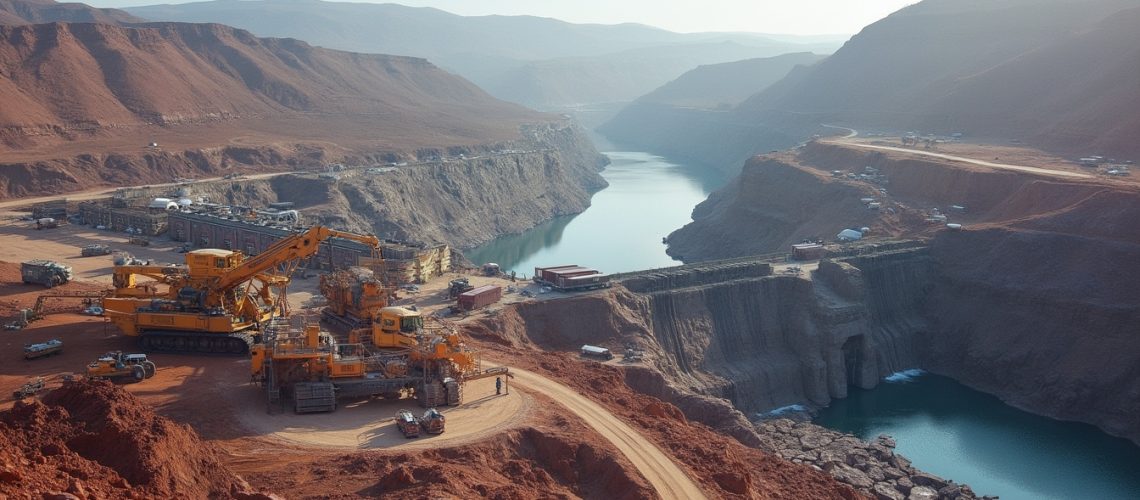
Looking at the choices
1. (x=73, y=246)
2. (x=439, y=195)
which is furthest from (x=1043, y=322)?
(x=439, y=195)

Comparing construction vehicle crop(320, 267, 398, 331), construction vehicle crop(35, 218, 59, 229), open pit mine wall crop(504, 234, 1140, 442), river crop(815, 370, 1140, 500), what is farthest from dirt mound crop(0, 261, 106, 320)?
river crop(815, 370, 1140, 500)

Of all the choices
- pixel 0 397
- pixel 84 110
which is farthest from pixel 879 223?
pixel 84 110

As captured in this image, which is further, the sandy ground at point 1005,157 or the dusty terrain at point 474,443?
the sandy ground at point 1005,157

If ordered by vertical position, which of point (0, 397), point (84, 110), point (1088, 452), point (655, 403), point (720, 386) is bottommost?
point (1088, 452)

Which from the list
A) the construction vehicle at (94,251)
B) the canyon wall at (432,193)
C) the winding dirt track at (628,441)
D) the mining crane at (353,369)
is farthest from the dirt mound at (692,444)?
the canyon wall at (432,193)

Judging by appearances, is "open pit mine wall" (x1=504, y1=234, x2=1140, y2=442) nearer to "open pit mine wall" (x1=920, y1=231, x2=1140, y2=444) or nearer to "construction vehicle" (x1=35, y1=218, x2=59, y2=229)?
"open pit mine wall" (x1=920, y1=231, x2=1140, y2=444)

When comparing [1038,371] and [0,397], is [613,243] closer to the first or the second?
[1038,371]

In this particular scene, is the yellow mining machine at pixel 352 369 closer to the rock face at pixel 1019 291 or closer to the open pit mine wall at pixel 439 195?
the rock face at pixel 1019 291
